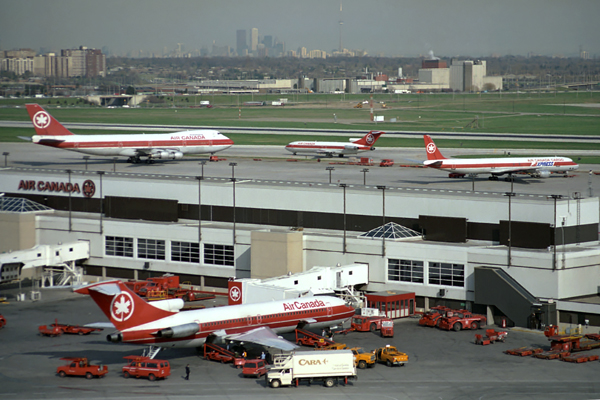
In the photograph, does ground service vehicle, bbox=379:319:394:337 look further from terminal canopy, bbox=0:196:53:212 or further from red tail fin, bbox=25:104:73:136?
red tail fin, bbox=25:104:73:136

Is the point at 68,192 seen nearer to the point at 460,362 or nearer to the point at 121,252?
the point at 121,252

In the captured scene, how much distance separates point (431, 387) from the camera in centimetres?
4328

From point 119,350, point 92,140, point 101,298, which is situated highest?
point 92,140

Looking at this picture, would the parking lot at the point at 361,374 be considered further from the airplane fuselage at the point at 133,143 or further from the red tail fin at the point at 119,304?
the airplane fuselage at the point at 133,143

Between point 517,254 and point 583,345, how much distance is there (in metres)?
10.4

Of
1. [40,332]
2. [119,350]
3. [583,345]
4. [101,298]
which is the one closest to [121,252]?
[40,332]

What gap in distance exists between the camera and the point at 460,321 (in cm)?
5797

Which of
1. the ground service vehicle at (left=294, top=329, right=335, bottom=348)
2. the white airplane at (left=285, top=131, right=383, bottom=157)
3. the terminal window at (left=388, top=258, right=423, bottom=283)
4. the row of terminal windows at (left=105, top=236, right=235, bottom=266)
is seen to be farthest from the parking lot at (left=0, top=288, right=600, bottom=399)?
the white airplane at (left=285, top=131, right=383, bottom=157)

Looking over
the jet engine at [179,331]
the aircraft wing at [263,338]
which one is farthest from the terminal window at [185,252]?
the jet engine at [179,331]

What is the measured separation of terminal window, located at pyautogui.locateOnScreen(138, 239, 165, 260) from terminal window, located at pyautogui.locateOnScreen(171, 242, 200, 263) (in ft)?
4.19

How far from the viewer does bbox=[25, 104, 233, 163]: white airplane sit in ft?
391

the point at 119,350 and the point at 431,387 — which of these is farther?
the point at 119,350

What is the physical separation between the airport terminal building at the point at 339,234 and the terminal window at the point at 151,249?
100 millimetres

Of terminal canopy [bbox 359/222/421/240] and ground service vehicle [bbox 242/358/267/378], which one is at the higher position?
terminal canopy [bbox 359/222/421/240]
